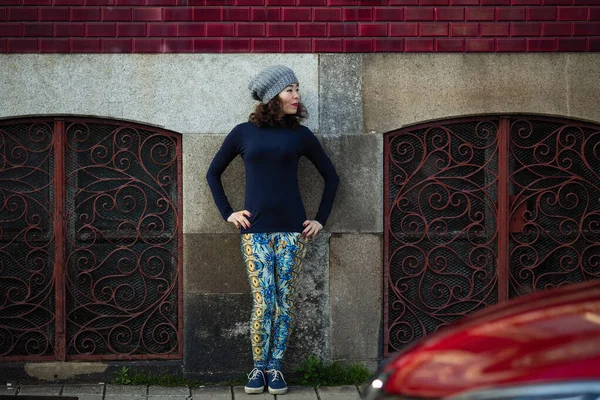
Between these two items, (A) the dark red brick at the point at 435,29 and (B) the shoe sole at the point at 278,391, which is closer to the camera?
(B) the shoe sole at the point at 278,391

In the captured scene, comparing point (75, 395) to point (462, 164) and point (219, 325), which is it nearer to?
point (219, 325)

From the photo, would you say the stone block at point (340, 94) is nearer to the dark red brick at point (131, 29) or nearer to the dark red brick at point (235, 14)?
the dark red brick at point (235, 14)

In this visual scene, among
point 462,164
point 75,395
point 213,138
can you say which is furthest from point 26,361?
point 462,164

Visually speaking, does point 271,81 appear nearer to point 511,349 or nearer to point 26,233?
point 26,233

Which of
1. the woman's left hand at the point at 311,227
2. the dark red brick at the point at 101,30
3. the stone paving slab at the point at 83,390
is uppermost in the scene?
the dark red brick at the point at 101,30

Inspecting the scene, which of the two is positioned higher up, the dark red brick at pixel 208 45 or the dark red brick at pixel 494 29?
the dark red brick at pixel 494 29

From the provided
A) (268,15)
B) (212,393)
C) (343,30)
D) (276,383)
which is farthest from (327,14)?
(212,393)

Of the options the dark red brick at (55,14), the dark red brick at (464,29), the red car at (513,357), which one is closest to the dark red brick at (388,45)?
the dark red brick at (464,29)

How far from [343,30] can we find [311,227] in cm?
147

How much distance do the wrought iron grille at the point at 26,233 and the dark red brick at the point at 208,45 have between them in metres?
1.20

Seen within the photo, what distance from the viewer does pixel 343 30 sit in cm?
757

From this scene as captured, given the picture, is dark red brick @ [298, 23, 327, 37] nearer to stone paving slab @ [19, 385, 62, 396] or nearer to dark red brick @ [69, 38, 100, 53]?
dark red brick @ [69, 38, 100, 53]

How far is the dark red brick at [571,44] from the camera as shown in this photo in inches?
301

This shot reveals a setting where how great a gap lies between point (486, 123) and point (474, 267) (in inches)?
41.6
